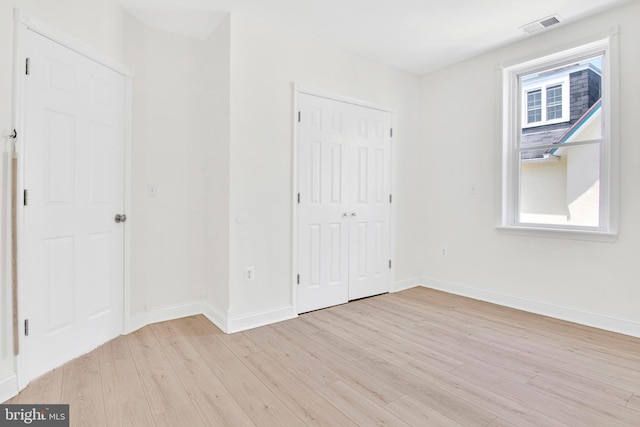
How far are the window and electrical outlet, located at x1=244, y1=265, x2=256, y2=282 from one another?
274cm

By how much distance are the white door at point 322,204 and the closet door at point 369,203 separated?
0.12m

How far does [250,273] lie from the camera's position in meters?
2.96

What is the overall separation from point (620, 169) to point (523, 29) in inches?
61.5

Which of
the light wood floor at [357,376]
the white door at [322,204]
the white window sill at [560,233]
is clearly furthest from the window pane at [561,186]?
the white door at [322,204]

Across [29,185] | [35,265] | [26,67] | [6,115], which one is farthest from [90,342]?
[26,67]

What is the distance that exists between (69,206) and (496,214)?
3.95m

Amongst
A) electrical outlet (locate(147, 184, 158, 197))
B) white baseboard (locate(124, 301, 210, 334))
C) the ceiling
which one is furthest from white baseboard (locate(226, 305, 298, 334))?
the ceiling

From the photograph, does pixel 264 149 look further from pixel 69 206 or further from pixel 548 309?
pixel 548 309

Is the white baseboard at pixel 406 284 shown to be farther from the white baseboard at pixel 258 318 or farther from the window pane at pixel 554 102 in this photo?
the window pane at pixel 554 102

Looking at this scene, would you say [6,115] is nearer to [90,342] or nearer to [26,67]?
[26,67]

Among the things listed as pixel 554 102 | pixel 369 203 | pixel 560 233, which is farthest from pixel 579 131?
pixel 369 203

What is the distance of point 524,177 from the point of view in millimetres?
3547

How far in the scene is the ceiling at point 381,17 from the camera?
8.94ft

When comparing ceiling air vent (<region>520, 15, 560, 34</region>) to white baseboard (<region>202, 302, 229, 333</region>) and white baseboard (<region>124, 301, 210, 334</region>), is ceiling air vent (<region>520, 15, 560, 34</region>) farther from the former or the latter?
white baseboard (<region>124, 301, 210, 334</region>)
